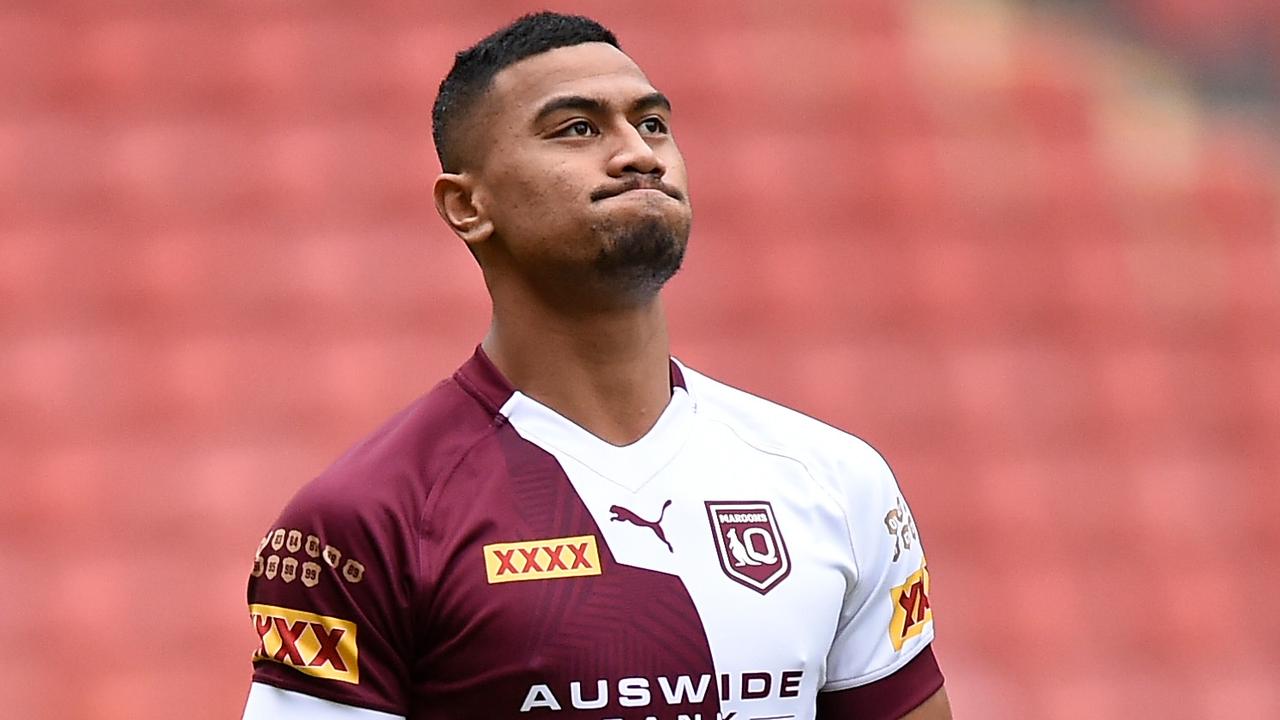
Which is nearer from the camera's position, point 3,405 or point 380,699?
point 380,699

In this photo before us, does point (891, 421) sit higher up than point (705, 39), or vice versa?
point (705, 39)

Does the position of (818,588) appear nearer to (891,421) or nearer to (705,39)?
(891,421)

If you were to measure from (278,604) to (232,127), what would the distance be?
4.57m

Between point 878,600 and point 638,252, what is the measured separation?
0.59 metres

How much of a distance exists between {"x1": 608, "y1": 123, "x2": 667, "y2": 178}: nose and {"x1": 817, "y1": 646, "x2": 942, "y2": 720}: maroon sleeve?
75 centimetres

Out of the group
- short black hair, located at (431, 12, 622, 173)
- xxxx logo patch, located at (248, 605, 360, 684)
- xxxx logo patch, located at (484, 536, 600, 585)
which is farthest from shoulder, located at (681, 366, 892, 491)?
xxxx logo patch, located at (248, 605, 360, 684)

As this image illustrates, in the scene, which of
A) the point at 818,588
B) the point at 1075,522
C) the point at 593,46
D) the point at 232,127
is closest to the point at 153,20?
the point at 232,127

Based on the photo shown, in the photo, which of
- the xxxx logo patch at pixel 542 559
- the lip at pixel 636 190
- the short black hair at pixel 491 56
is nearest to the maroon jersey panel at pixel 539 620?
the xxxx logo patch at pixel 542 559

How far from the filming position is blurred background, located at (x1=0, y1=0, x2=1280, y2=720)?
5750 millimetres

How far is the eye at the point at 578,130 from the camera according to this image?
8.06 ft

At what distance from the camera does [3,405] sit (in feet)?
19.4

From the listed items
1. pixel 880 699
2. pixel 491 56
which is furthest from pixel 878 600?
pixel 491 56

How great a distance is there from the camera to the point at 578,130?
246 cm

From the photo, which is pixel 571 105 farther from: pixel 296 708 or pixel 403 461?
pixel 296 708
